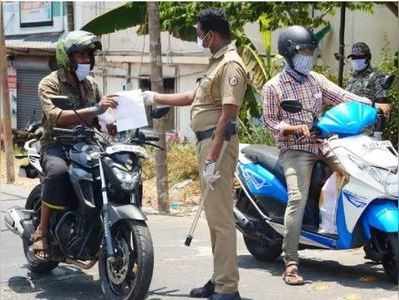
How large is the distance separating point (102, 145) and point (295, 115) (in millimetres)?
1528

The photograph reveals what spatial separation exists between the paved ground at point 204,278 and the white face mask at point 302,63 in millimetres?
1633

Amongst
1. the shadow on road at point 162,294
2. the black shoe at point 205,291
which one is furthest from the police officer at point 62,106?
the black shoe at point 205,291

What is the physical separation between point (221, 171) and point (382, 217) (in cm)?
127

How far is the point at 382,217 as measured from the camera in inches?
208

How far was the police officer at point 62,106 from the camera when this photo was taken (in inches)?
209

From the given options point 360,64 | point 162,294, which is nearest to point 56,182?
point 162,294

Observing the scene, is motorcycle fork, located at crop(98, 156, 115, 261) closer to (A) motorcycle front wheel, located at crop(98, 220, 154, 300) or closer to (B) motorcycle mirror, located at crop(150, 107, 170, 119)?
(A) motorcycle front wheel, located at crop(98, 220, 154, 300)

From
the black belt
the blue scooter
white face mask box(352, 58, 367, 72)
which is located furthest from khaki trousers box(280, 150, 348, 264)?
white face mask box(352, 58, 367, 72)

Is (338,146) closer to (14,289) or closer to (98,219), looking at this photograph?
(98,219)

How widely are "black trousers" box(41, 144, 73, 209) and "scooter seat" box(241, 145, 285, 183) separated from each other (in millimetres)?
1667

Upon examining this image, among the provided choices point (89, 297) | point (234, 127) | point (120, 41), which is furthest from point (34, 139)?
point (120, 41)

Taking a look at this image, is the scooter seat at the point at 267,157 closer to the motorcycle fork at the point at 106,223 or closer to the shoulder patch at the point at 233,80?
the shoulder patch at the point at 233,80

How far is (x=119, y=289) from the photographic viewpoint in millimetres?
5000

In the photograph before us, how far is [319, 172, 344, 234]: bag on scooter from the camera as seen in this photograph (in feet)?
18.3
